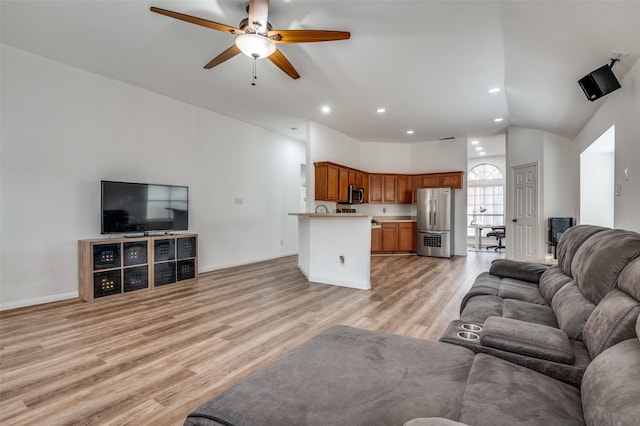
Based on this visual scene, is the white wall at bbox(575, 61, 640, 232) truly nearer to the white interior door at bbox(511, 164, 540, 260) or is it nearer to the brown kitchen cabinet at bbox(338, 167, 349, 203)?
the white interior door at bbox(511, 164, 540, 260)

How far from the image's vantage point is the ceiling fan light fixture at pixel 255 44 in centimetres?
259

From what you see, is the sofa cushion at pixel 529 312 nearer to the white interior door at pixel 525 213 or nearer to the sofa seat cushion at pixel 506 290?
the sofa seat cushion at pixel 506 290

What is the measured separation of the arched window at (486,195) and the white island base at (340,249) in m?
7.89

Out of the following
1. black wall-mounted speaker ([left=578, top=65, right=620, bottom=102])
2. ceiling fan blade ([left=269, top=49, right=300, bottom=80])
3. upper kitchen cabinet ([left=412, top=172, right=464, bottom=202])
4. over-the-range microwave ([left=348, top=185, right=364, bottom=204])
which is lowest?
over-the-range microwave ([left=348, top=185, right=364, bottom=204])

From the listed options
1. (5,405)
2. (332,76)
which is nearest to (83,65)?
(332,76)

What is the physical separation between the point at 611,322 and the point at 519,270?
185cm

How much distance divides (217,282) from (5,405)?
2990 millimetres

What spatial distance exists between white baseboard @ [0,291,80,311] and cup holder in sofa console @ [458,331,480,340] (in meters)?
4.60

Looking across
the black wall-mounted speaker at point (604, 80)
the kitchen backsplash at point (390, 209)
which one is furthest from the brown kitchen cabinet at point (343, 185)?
the black wall-mounted speaker at point (604, 80)

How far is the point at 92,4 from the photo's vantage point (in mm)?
2799

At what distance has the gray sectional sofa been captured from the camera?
3.08ft

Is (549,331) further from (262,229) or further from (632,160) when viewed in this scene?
(262,229)

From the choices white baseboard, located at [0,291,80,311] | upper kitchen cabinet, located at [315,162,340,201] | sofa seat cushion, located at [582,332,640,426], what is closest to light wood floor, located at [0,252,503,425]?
white baseboard, located at [0,291,80,311]

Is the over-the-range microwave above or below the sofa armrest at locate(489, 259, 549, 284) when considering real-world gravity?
above
